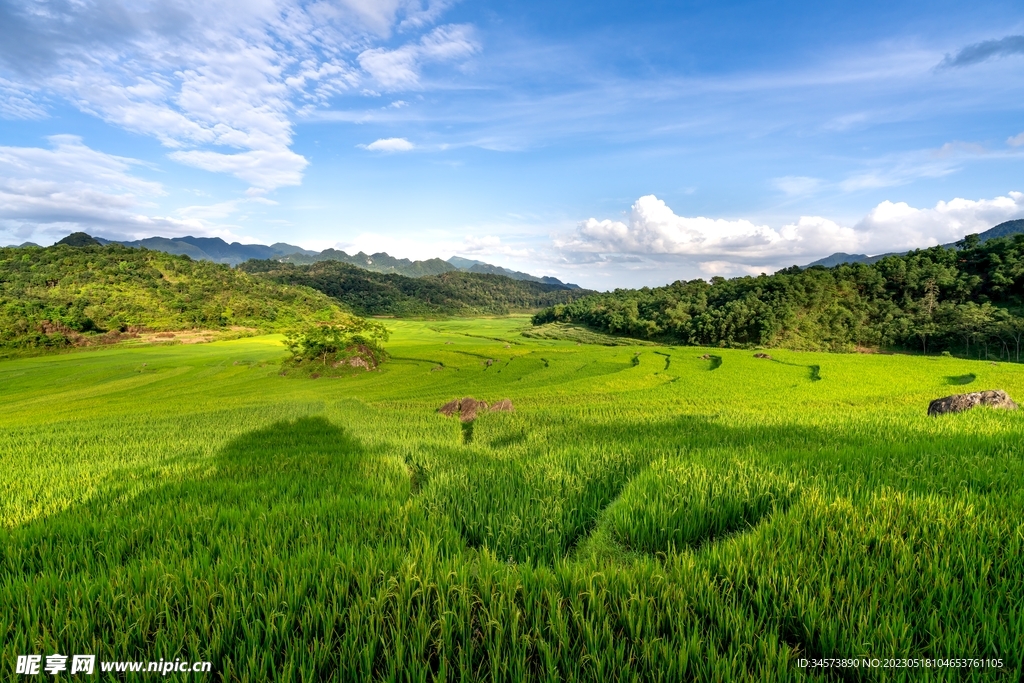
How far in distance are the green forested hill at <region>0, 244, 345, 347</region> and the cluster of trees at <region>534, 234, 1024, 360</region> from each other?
7000 cm

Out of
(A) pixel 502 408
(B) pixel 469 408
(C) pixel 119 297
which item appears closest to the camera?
(A) pixel 502 408

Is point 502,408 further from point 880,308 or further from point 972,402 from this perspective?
point 880,308

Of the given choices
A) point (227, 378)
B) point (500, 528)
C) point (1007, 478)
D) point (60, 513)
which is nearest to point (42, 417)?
point (227, 378)

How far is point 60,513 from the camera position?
5023 millimetres

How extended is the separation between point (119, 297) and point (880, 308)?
146 m

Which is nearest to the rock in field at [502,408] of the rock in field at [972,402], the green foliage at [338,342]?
the rock in field at [972,402]

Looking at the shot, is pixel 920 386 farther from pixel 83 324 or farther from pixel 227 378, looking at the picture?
pixel 83 324

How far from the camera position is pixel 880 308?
68.9m

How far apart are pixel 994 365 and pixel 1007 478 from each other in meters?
41.9

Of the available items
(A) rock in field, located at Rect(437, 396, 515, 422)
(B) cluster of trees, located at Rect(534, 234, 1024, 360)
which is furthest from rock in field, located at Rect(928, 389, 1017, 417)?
(B) cluster of trees, located at Rect(534, 234, 1024, 360)

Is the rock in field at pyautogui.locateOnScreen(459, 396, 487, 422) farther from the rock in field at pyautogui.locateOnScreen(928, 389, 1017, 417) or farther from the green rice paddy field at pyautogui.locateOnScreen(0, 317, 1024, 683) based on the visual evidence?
the rock in field at pyautogui.locateOnScreen(928, 389, 1017, 417)

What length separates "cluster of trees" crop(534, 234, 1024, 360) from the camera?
187 ft

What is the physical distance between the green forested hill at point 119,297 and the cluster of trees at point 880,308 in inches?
2756

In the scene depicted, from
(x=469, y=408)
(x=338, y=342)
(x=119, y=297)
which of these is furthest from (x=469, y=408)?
(x=119, y=297)
